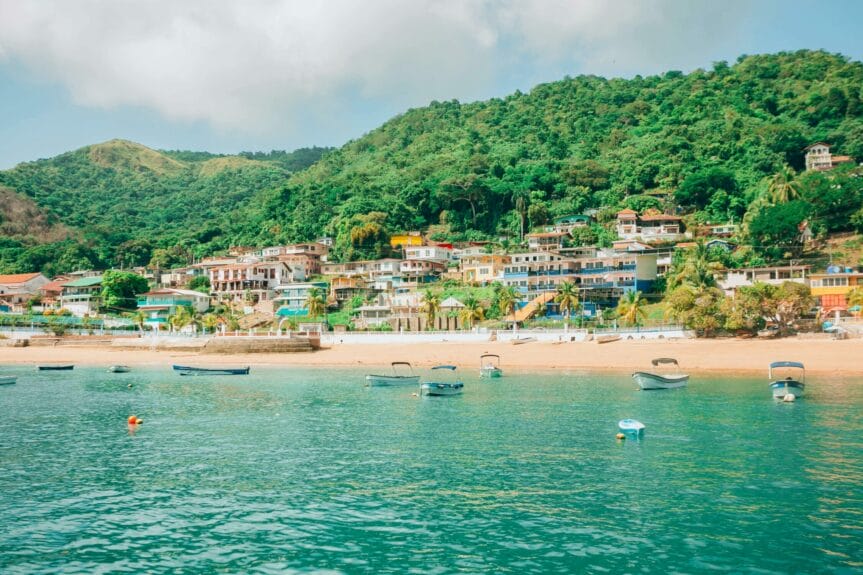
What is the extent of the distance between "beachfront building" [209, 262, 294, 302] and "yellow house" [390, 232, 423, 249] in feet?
67.8

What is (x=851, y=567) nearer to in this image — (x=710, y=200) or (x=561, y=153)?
(x=710, y=200)

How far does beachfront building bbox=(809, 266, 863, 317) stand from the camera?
244 feet

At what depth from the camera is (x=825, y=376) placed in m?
50.1

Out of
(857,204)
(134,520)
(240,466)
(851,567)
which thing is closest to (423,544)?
(134,520)

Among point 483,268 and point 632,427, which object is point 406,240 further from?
point 632,427

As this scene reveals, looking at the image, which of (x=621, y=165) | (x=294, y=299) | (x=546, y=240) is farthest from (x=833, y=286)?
(x=621, y=165)

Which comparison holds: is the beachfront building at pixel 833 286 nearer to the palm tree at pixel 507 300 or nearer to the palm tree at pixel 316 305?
the palm tree at pixel 507 300

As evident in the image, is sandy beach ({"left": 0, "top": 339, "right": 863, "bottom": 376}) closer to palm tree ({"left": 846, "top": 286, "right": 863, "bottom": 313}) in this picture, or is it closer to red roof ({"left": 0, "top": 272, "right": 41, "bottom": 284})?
palm tree ({"left": 846, "top": 286, "right": 863, "bottom": 313})

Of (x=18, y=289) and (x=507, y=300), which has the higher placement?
(x=18, y=289)

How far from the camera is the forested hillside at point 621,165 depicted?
416 feet

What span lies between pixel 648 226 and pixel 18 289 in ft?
359

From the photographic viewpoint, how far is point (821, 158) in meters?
125

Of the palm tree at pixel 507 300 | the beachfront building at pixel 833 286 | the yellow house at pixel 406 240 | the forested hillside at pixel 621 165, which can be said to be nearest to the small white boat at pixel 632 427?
the palm tree at pixel 507 300

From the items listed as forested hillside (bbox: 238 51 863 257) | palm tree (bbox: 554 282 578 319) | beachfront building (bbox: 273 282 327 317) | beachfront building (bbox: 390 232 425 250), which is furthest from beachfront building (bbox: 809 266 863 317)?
beachfront building (bbox: 390 232 425 250)
